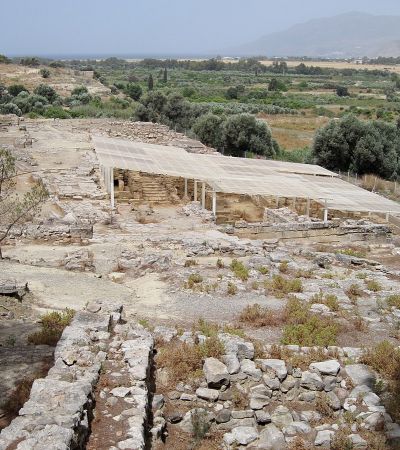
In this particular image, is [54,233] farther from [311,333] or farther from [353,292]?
[311,333]

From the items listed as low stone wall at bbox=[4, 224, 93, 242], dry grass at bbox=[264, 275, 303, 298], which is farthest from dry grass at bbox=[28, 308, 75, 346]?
low stone wall at bbox=[4, 224, 93, 242]

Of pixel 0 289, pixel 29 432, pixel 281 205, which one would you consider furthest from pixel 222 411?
pixel 281 205

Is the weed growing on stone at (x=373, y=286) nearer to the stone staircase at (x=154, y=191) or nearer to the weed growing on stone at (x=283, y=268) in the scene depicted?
the weed growing on stone at (x=283, y=268)

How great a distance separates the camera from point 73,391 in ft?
20.7

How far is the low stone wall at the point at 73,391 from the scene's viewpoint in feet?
18.0

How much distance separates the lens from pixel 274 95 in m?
77.3

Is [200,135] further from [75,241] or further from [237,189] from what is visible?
[75,241]

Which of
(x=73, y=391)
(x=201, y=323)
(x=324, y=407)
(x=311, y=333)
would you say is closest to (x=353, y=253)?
(x=311, y=333)

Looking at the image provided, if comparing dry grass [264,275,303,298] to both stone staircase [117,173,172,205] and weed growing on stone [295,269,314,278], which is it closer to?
weed growing on stone [295,269,314,278]

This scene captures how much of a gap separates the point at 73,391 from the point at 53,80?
66279mm

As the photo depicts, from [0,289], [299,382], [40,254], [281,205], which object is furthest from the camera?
[281,205]

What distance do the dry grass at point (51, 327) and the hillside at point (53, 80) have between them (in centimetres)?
5246

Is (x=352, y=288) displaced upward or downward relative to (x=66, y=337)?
downward

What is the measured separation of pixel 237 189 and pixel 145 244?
194 inches
